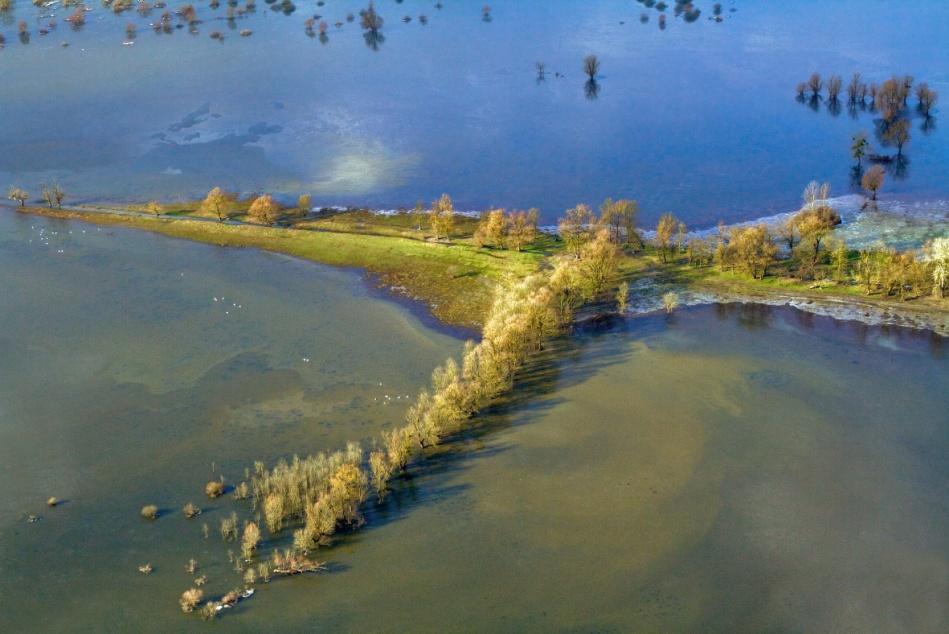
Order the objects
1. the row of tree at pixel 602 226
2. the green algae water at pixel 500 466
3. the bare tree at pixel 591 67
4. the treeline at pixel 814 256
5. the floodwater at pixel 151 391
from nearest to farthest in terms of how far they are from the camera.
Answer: the green algae water at pixel 500 466
the floodwater at pixel 151 391
the treeline at pixel 814 256
the row of tree at pixel 602 226
the bare tree at pixel 591 67

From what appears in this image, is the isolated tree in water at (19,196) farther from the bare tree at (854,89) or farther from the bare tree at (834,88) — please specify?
the bare tree at (854,89)

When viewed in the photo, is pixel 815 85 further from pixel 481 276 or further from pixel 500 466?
pixel 500 466

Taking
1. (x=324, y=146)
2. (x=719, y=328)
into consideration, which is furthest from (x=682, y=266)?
(x=324, y=146)

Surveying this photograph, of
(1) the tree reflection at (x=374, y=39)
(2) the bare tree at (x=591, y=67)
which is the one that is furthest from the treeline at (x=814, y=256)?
(1) the tree reflection at (x=374, y=39)

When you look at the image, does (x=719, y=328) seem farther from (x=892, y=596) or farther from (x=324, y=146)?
(x=324, y=146)

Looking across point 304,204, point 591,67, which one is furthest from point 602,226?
point 591,67

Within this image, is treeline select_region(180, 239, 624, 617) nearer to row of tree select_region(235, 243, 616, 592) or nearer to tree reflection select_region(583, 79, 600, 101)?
row of tree select_region(235, 243, 616, 592)

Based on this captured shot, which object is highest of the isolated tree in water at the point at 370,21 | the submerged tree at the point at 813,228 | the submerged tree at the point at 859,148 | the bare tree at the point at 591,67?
the isolated tree in water at the point at 370,21
